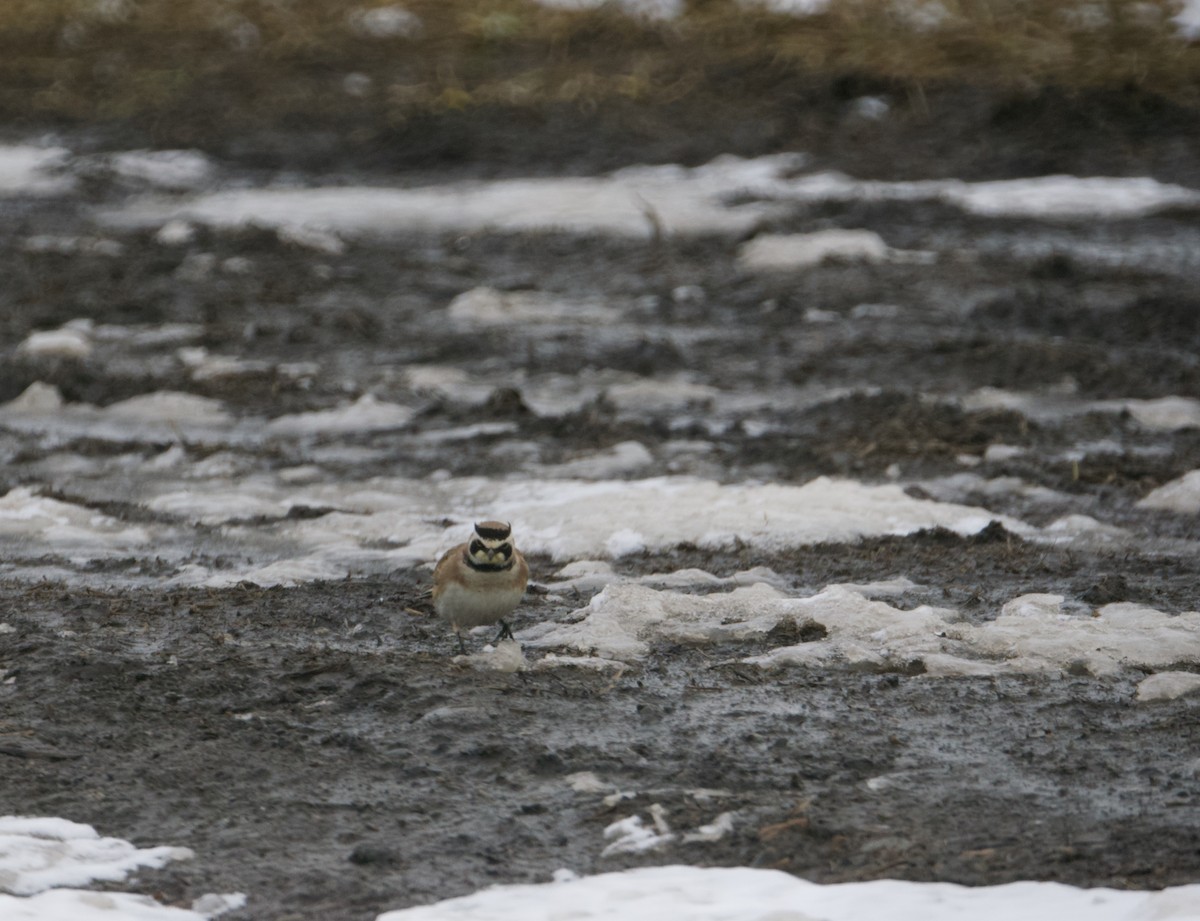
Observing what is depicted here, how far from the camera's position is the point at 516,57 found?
55.3ft

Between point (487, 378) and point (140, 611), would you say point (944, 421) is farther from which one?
point (140, 611)

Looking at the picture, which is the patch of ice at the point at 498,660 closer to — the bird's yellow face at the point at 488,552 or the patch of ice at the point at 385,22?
the bird's yellow face at the point at 488,552

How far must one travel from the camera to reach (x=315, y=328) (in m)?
11.0

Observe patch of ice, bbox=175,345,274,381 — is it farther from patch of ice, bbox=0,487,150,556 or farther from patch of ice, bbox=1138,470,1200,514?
patch of ice, bbox=1138,470,1200,514

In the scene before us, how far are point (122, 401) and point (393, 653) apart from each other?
14.6 ft

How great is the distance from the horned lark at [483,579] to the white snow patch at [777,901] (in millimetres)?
1655

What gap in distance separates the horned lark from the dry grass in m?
10.6

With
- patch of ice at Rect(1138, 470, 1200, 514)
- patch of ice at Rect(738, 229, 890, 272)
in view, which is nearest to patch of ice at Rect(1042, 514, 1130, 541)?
patch of ice at Rect(1138, 470, 1200, 514)

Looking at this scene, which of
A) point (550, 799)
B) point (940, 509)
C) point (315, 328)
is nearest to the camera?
point (550, 799)

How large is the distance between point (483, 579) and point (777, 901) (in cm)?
197

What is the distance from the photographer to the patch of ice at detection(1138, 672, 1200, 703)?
5.08 m

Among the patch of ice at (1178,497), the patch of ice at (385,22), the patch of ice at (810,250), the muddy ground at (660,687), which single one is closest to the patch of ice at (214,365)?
the muddy ground at (660,687)

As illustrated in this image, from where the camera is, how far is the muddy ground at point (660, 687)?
13.7ft

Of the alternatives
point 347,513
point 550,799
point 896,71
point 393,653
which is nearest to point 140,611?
point 393,653
